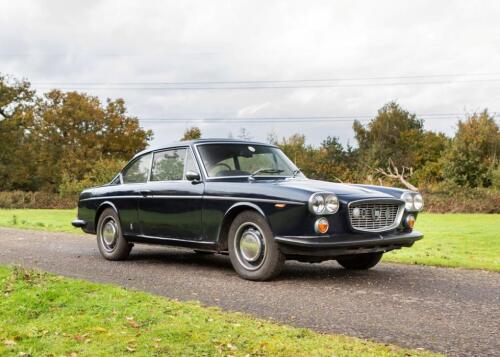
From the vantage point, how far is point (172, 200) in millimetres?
8406

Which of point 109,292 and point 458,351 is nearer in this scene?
point 458,351

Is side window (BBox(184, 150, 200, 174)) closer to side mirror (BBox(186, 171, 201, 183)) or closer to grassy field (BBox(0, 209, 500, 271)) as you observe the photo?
side mirror (BBox(186, 171, 201, 183))

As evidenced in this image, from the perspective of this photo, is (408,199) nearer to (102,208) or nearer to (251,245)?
(251,245)

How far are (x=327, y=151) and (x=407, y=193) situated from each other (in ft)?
184

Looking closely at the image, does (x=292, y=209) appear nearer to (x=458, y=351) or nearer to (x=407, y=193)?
(x=407, y=193)

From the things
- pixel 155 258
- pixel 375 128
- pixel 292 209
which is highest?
pixel 375 128

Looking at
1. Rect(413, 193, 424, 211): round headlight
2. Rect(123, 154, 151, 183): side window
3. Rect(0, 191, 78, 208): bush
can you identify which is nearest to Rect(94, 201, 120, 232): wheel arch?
Rect(123, 154, 151, 183): side window

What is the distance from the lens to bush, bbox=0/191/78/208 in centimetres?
4244

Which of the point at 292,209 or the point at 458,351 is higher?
the point at 292,209

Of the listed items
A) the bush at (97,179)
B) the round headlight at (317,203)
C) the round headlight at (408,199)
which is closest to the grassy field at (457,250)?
the round headlight at (408,199)

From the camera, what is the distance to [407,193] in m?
7.88

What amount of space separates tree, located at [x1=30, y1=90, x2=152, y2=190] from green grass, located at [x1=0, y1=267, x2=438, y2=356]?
171 ft

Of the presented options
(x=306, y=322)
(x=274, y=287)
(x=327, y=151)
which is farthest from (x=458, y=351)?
(x=327, y=151)

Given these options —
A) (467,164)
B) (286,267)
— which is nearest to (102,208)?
(286,267)
